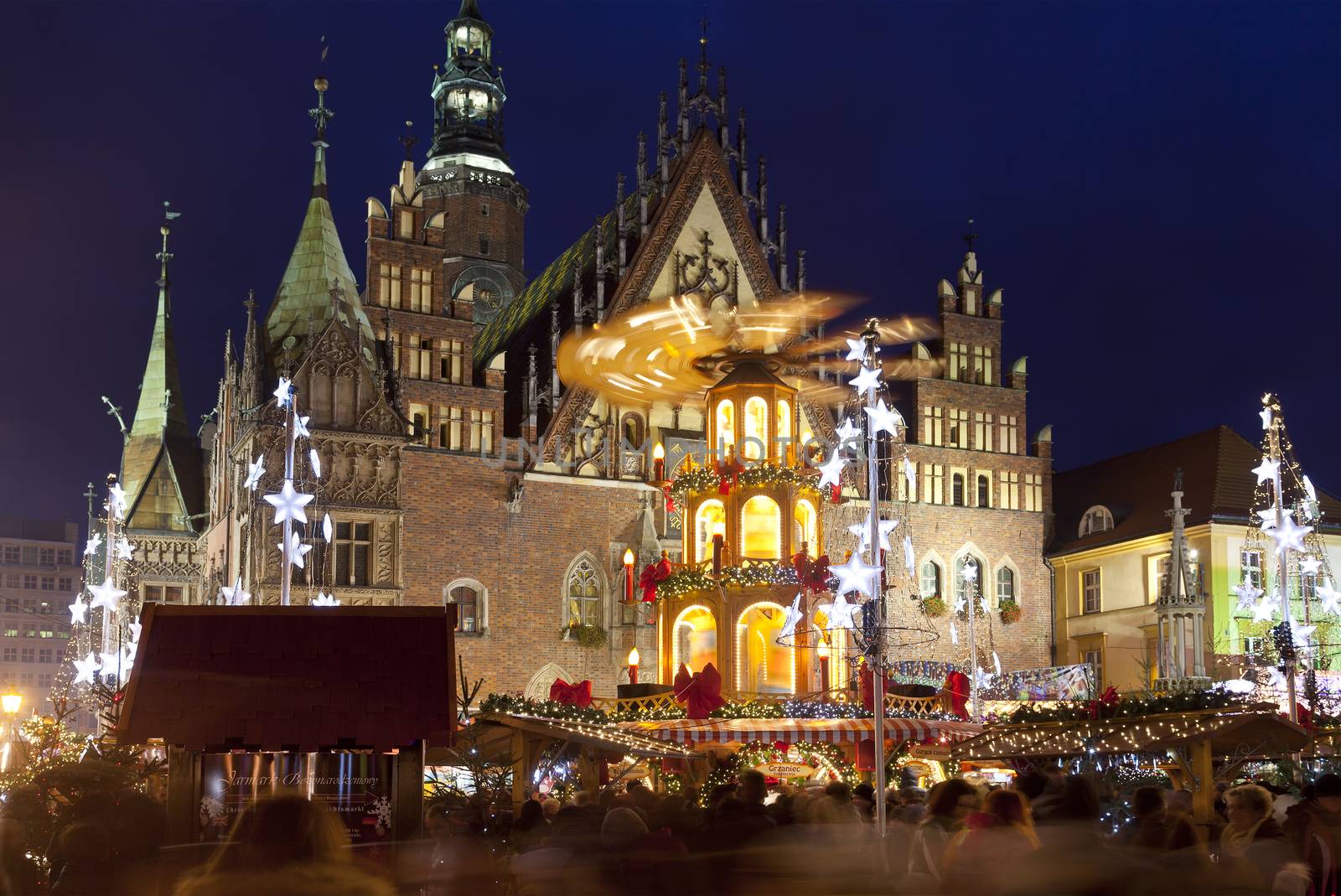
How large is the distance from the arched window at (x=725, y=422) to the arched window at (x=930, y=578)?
15.6 meters

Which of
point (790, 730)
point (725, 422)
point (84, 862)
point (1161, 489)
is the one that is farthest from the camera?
point (1161, 489)


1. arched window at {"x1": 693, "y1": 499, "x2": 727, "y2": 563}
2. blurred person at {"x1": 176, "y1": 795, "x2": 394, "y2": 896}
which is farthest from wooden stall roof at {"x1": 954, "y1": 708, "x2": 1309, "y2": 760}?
blurred person at {"x1": 176, "y1": 795, "x2": 394, "y2": 896}

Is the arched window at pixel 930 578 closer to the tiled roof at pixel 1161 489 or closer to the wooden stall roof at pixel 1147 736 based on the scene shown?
the tiled roof at pixel 1161 489

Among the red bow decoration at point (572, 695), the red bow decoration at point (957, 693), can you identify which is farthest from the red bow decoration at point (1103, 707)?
the red bow decoration at point (572, 695)

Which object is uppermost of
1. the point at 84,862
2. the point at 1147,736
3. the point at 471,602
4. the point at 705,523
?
the point at 705,523

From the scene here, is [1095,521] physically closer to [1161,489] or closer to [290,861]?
[1161,489]

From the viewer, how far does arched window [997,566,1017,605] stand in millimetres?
43031

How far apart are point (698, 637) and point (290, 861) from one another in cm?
2246

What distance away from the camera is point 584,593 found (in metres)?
38.3

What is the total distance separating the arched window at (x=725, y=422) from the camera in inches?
1105

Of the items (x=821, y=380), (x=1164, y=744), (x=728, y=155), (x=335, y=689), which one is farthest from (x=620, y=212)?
(x=335, y=689)

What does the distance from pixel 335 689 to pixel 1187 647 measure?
30.6 m

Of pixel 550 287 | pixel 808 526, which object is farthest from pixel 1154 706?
pixel 550 287

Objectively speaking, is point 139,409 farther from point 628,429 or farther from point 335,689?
point 335,689
